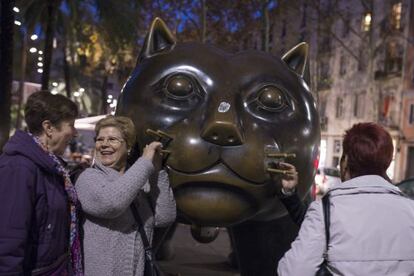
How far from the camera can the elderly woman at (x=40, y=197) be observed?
2.09 meters

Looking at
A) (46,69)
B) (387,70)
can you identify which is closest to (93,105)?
(387,70)

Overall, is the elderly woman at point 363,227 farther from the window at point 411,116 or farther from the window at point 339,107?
the window at point 339,107

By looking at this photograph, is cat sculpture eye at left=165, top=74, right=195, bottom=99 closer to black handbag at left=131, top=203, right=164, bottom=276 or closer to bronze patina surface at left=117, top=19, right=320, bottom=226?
bronze patina surface at left=117, top=19, right=320, bottom=226

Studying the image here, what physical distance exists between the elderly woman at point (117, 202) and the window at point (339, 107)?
1224 inches

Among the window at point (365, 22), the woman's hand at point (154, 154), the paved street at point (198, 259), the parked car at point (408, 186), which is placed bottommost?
the paved street at point (198, 259)

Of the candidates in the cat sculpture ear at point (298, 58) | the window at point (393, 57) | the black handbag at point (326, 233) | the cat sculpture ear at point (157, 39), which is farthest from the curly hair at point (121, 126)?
the window at point (393, 57)

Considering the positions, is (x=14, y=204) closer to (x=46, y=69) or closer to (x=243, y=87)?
(x=243, y=87)

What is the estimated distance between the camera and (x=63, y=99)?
2.39 metres

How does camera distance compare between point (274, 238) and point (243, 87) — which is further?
point (274, 238)

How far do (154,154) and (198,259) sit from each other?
4.35m

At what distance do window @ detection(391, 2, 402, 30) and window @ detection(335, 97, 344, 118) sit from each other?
6019 millimetres

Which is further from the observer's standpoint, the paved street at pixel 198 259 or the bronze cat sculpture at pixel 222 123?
the paved street at pixel 198 259

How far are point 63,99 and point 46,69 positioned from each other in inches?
396

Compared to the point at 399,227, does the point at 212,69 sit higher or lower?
higher
